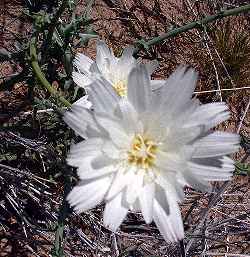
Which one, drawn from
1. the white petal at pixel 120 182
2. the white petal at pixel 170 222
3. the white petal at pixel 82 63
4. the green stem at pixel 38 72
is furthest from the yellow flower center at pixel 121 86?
the white petal at pixel 170 222

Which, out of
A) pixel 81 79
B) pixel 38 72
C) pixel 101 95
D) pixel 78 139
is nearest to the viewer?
pixel 101 95

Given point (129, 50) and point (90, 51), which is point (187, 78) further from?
point (90, 51)

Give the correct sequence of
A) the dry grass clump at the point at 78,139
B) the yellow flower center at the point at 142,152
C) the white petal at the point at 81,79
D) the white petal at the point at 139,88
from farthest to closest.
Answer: the dry grass clump at the point at 78,139 < the white petal at the point at 81,79 < the yellow flower center at the point at 142,152 < the white petal at the point at 139,88

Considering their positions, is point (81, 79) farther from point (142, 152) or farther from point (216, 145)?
point (216, 145)

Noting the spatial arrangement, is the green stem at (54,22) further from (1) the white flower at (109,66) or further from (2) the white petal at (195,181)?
(2) the white petal at (195,181)

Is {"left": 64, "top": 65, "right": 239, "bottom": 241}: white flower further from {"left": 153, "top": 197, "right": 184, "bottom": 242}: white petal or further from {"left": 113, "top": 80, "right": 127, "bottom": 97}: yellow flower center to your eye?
{"left": 113, "top": 80, "right": 127, "bottom": 97}: yellow flower center

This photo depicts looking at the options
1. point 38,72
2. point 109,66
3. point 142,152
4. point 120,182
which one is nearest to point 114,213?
point 120,182
